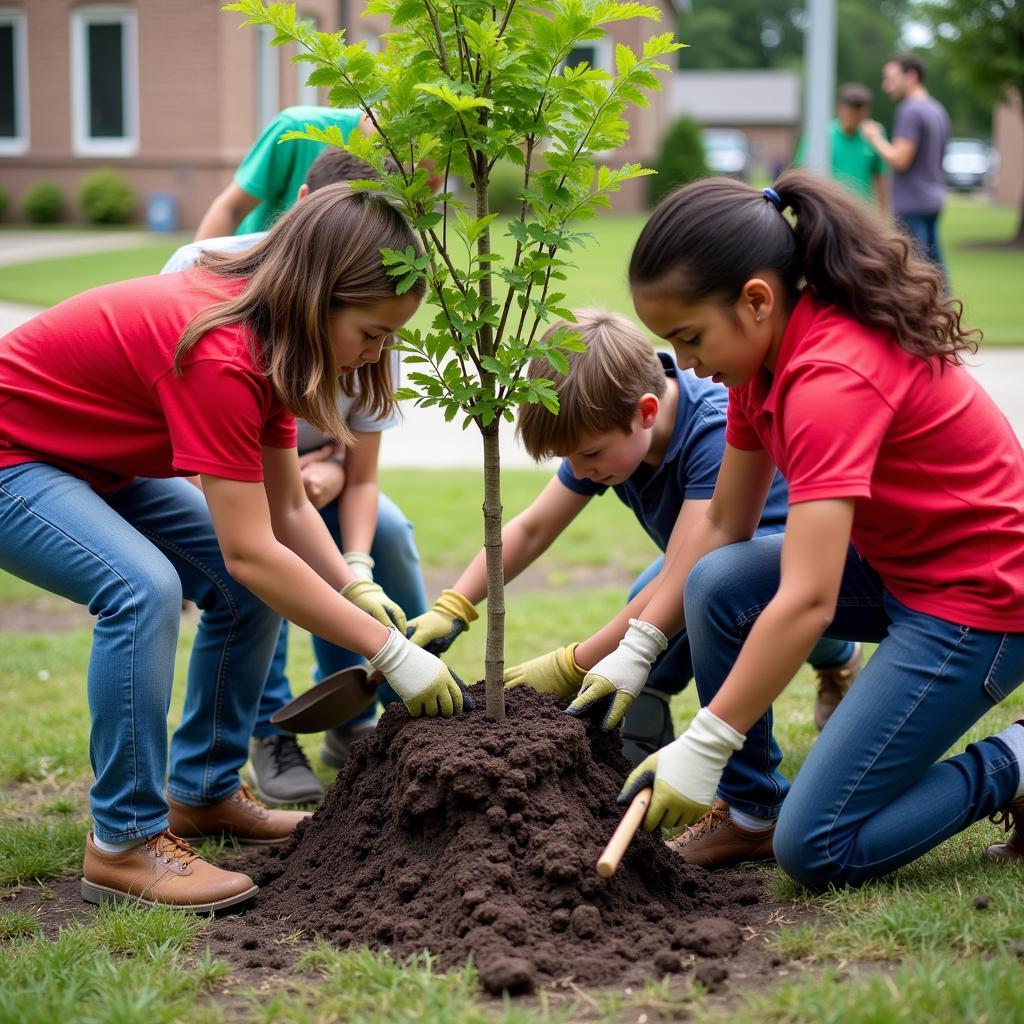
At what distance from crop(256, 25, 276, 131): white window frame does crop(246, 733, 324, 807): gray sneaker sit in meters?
21.4

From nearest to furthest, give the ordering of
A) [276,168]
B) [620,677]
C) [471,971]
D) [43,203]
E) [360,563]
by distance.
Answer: [471,971], [620,677], [360,563], [276,168], [43,203]

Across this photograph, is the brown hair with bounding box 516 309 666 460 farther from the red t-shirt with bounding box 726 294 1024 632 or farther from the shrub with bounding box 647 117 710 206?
the shrub with bounding box 647 117 710 206

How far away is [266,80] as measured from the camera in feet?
77.6

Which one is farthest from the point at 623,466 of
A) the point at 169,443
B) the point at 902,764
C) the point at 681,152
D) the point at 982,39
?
the point at 681,152

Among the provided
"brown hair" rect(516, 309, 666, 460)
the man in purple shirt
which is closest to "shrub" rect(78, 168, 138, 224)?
the man in purple shirt

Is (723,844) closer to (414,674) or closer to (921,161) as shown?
(414,674)

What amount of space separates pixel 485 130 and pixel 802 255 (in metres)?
0.70

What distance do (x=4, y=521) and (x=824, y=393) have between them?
1.87m

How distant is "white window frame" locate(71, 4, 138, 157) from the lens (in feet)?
73.5

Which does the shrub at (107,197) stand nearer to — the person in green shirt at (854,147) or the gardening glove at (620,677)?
the person in green shirt at (854,147)

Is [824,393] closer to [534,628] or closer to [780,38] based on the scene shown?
[534,628]

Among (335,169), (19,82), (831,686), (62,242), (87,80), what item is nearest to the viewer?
(335,169)

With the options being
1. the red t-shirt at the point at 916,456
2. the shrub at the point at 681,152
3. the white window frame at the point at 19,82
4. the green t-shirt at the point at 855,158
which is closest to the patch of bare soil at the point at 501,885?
the red t-shirt at the point at 916,456

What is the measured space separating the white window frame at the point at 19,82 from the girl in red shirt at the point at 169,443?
22.7 metres
